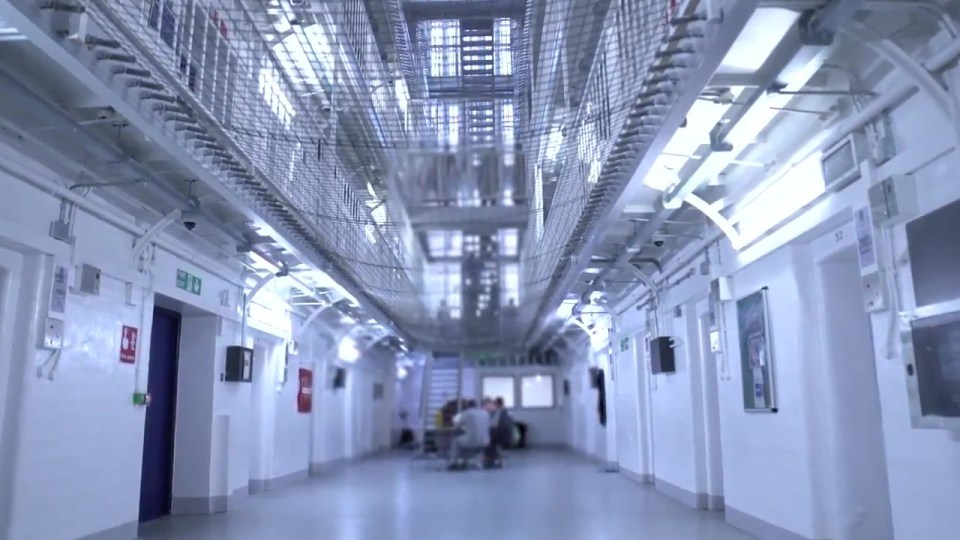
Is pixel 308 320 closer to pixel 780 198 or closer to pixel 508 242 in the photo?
pixel 508 242

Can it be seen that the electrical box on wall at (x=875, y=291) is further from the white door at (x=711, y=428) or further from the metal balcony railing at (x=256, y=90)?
the white door at (x=711, y=428)

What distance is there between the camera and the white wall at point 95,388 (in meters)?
4.21

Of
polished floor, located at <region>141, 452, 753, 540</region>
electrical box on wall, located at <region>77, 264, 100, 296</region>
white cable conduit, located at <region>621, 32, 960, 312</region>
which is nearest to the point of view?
white cable conduit, located at <region>621, 32, 960, 312</region>

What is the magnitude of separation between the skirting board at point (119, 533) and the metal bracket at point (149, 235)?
1.86 metres

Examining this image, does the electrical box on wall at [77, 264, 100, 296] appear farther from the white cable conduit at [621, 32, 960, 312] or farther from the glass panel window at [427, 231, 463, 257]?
the glass panel window at [427, 231, 463, 257]

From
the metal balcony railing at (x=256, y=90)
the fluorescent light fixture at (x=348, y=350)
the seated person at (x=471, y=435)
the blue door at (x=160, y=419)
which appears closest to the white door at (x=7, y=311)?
the metal balcony railing at (x=256, y=90)

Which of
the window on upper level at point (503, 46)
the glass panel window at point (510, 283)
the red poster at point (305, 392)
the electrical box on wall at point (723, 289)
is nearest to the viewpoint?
the window on upper level at point (503, 46)

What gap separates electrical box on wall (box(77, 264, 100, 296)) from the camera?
4777 mm

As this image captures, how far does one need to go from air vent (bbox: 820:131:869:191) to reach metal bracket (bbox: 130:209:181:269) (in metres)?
4.21

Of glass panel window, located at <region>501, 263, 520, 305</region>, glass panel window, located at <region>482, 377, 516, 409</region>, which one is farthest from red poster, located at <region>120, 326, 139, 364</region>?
glass panel window, located at <region>482, 377, 516, 409</region>

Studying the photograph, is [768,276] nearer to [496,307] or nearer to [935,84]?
[935,84]

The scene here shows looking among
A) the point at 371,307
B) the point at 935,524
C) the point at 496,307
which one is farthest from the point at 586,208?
the point at 496,307

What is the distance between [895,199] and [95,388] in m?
4.82

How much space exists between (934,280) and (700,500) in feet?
14.3
